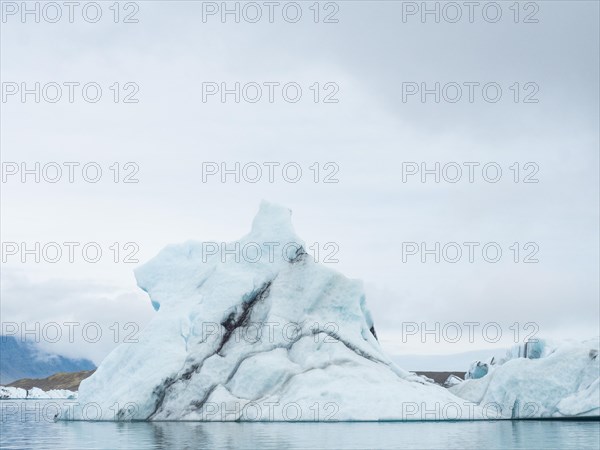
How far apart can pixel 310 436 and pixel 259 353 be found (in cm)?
935

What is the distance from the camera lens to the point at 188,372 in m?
30.8

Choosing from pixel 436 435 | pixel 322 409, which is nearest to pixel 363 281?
pixel 322 409

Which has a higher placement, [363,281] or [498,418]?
[363,281]

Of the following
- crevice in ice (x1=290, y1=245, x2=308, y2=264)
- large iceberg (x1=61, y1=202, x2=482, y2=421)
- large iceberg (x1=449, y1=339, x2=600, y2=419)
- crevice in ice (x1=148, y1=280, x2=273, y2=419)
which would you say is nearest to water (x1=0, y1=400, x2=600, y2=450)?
large iceberg (x1=61, y1=202, x2=482, y2=421)

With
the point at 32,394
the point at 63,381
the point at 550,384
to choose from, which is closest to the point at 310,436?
the point at 550,384

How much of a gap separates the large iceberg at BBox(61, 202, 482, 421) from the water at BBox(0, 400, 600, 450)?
1.15 metres

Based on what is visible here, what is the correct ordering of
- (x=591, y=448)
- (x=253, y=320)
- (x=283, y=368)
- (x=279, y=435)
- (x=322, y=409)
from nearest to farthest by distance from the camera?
1. (x=591, y=448)
2. (x=279, y=435)
3. (x=322, y=409)
4. (x=283, y=368)
5. (x=253, y=320)

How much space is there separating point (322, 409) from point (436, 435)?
6.54 m

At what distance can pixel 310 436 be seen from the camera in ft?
73.3

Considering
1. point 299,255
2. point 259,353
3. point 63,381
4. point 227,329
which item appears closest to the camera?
point 259,353

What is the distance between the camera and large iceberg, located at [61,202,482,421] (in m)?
29.3

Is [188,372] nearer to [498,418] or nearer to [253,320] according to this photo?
[253,320]

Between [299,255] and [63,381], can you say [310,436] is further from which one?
[63,381]

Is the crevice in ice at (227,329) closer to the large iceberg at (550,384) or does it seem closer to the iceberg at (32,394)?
the large iceberg at (550,384)
